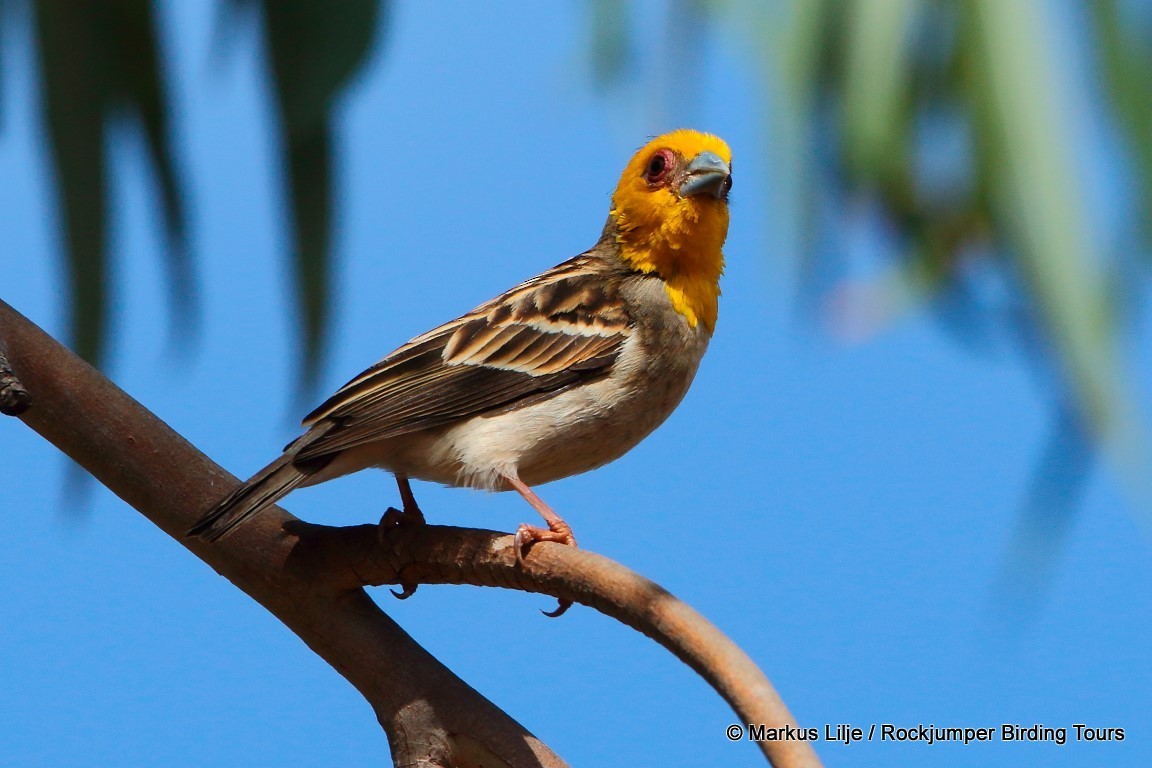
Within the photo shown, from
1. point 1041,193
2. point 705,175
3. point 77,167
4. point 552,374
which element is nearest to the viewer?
point 1041,193

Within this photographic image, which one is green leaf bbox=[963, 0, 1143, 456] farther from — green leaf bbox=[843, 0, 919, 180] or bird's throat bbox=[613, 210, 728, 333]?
bird's throat bbox=[613, 210, 728, 333]

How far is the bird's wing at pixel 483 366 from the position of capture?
3.68m

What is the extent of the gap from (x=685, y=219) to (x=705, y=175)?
0.16 meters

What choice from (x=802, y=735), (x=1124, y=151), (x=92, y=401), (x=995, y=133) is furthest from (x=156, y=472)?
(x=1124, y=151)

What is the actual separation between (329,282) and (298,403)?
50 centimetres

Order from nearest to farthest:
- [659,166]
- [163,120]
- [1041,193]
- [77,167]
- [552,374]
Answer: [1041,193], [552,374], [659,166], [77,167], [163,120]

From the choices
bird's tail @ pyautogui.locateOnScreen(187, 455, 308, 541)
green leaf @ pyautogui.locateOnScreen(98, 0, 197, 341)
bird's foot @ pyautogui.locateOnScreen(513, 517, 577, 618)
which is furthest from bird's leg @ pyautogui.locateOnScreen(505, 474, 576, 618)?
green leaf @ pyautogui.locateOnScreen(98, 0, 197, 341)

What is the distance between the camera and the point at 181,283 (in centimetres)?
468

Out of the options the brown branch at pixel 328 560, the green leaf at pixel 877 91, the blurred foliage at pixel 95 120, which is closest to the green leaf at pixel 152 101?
the blurred foliage at pixel 95 120

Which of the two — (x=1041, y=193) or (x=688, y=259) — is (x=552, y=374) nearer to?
(x=688, y=259)

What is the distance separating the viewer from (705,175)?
4000mm

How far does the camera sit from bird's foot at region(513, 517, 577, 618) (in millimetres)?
3180

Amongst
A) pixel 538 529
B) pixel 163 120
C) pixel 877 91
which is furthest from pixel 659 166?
pixel 163 120

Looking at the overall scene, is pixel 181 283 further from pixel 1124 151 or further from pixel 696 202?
pixel 1124 151
